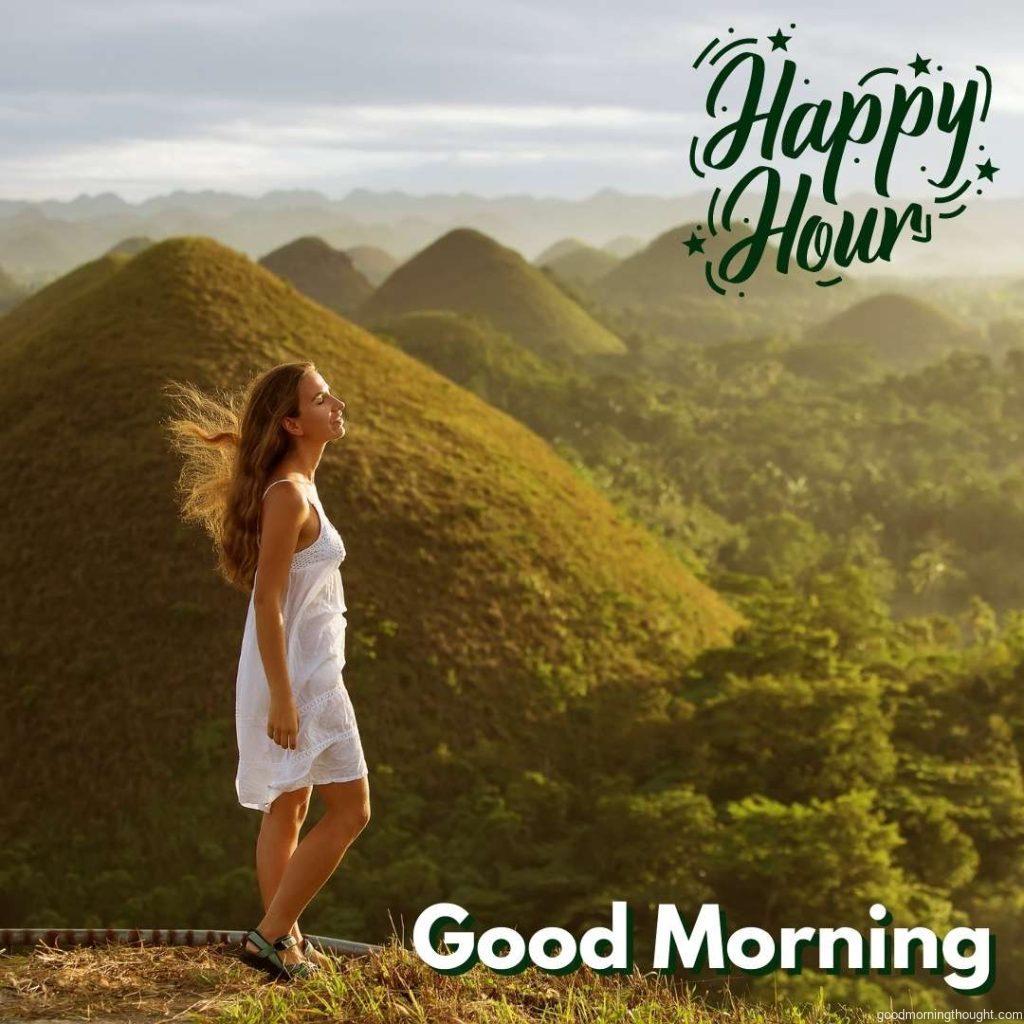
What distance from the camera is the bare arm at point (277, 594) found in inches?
151

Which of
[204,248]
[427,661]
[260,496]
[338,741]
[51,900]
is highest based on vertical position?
[204,248]

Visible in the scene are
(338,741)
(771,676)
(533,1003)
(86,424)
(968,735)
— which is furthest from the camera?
(86,424)

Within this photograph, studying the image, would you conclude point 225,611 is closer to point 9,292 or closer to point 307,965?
point 307,965

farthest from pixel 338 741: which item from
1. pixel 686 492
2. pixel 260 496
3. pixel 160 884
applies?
pixel 686 492

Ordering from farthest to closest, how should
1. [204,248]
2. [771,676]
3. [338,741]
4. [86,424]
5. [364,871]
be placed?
[204,248]
[86,424]
[771,676]
[364,871]
[338,741]

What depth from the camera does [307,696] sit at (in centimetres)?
395

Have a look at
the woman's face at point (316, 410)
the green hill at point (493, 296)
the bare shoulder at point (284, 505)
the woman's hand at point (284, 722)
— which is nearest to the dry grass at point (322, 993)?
the woman's hand at point (284, 722)

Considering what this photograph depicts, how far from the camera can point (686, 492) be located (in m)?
39.5

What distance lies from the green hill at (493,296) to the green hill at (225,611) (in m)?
51.3

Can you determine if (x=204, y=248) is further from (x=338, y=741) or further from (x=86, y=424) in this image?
(x=338, y=741)

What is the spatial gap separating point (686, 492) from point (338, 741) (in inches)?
1419

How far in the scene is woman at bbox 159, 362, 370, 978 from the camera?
3.88 meters

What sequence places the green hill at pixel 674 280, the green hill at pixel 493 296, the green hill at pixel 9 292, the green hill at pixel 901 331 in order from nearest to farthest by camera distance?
1. the green hill at pixel 493 296
2. the green hill at pixel 901 331
3. the green hill at pixel 9 292
4. the green hill at pixel 674 280

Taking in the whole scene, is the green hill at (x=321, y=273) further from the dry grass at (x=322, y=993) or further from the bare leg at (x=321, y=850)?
the bare leg at (x=321, y=850)
